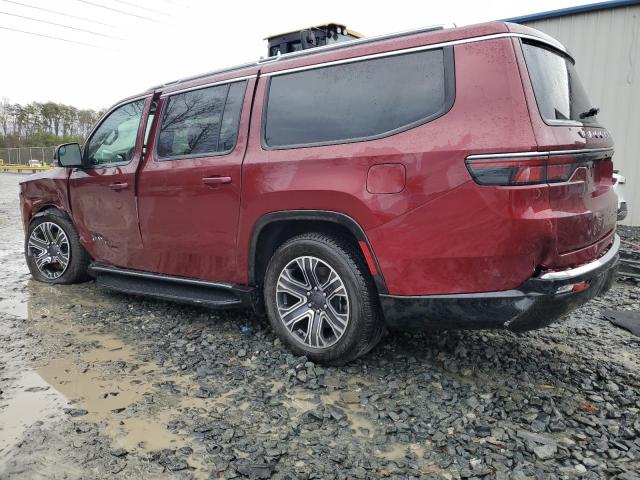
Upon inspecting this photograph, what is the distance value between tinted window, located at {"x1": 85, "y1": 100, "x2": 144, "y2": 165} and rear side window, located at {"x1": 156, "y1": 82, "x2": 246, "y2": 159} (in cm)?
41

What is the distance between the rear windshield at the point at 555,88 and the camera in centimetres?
245

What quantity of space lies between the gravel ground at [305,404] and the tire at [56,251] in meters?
1.02

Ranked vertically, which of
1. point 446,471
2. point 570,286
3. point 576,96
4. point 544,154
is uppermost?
point 576,96

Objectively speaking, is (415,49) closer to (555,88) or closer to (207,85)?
(555,88)

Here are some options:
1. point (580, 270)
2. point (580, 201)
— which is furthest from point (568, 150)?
point (580, 270)

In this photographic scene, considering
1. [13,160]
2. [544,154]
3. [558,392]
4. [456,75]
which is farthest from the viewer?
[13,160]

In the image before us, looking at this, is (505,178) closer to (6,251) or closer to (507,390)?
(507,390)

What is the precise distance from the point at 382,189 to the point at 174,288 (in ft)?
6.71

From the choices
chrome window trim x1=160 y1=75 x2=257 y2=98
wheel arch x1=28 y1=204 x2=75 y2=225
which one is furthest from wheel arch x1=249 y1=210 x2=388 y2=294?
wheel arch x1=28 y1=204 x2=75 y2=225

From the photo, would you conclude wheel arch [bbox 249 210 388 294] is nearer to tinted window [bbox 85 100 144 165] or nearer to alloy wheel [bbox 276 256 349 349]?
alloy wheel [bbox 276 256 349 349]

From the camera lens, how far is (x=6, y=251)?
6930mm

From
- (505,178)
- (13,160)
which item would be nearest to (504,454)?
(505,178)

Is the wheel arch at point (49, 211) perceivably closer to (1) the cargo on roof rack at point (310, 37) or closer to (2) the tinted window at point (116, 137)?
(2) the tinted window at point (116, 137)

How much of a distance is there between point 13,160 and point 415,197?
58.2 metres
